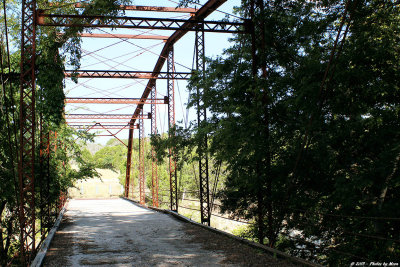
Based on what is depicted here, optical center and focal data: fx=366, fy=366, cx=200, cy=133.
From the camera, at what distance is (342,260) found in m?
8.84

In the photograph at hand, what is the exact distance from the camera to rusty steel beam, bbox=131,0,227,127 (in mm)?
11992

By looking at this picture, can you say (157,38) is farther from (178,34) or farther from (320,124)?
(320,124)

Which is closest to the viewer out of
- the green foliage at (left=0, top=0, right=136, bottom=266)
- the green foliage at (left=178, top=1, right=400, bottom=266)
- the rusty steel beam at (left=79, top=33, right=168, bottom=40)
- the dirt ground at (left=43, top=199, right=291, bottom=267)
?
the dirt ground at (left=43, top=199, right=291, bottom=267)

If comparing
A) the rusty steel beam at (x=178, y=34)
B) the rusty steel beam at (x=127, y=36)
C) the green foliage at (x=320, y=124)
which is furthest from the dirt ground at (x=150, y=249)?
the rusty steel beam at (x=127, y=36)

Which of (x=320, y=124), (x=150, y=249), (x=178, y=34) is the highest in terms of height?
(x=178, y=34)

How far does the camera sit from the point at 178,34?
16344 millimetres

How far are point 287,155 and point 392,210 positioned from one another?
251cm

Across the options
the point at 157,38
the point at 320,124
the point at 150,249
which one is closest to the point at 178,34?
the point at 157,38

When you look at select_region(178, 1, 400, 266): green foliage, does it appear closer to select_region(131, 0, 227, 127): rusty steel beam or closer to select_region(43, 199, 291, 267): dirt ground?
select_region(43, 199, 291, 267): dirt ground

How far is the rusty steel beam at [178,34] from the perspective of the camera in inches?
472

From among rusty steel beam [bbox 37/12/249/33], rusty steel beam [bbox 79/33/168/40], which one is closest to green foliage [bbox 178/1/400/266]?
rusty steel beam [bbox 37/12/249/33]

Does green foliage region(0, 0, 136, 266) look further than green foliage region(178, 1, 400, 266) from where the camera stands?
Yes

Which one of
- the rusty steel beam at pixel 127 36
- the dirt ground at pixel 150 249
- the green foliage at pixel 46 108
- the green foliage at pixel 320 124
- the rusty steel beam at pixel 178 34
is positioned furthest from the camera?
the rusty steel beam at pixel 127 36

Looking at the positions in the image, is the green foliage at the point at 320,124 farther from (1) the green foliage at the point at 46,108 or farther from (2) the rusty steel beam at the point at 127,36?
(2) the rusty steel beam at the point at 127,36
